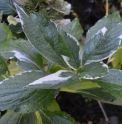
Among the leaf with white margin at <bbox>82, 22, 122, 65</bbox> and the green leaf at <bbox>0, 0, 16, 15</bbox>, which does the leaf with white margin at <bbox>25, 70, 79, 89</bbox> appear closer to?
the leaf with white margin at <bbox>82, 22, 122, 65</bbox>

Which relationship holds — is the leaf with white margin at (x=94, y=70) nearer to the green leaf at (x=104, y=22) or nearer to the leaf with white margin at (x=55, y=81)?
the leaf with white margin at (x=55, y=81)

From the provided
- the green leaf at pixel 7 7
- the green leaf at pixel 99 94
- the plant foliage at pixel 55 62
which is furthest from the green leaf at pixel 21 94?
the green leaf at pixel 7 7

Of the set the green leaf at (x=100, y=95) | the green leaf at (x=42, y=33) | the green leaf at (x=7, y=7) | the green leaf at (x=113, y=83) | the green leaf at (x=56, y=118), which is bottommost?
the green leaf at (x=56, y=118)

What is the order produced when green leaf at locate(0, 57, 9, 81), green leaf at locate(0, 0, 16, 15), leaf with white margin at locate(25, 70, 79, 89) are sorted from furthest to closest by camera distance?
green leaf at locate(0, 0, 16, 15), green leaf at locate(0, 57, 9, 81), leaf with white margin at locate(25, 70, 79, 89)

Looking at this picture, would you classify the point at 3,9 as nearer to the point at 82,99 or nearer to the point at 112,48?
the point at 112,48

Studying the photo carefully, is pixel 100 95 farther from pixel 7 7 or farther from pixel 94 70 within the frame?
pixel 7 7

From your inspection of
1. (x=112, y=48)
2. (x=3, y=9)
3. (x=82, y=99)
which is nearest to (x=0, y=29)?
(x=3, y=9)

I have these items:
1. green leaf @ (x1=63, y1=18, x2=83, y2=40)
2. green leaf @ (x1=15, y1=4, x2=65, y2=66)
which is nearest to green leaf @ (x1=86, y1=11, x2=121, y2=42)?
green leaf @ (x1=63, y1=18, x2=83, y2=40)
